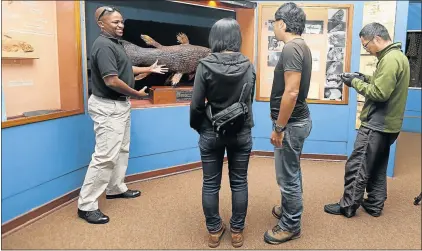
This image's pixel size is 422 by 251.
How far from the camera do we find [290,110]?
1.86 metres

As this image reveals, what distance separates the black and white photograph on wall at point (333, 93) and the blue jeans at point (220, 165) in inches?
83.3

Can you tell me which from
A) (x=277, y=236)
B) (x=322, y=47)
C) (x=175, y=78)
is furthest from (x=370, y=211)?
(x=175, y=78)

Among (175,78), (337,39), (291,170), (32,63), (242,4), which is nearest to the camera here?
(291,170)

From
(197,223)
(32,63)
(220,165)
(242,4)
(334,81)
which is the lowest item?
(197,223)

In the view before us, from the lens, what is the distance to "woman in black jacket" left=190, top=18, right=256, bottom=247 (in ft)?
5.82

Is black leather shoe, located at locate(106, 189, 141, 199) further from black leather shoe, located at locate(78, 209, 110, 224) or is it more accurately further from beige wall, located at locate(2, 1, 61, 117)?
beige wall, located at locate(2, 1, 61, 117)

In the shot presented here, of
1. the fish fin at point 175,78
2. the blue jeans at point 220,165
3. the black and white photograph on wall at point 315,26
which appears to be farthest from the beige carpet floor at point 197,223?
the black and white photograph on wall at point 315,26

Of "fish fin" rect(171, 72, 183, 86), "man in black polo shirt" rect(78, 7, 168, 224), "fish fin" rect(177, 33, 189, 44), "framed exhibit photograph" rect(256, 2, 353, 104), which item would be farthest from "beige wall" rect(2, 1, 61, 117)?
"framed exhibit photograph" rect(256, 2, 353, 104)

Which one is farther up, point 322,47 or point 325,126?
point 322,47

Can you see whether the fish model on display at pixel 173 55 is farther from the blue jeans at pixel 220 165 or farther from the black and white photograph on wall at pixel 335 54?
the blue jeans at pixel 220 165

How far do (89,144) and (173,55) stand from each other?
112 cm

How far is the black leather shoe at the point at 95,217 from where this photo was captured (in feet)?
7.46

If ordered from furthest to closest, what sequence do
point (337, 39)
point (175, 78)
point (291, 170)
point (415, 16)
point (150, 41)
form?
point (415, 16) → point (337, 39) → point (175, 78) → point (150, 41) → point (291, 170)

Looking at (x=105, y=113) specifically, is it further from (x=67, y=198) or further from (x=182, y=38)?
(x=182, y=38)
